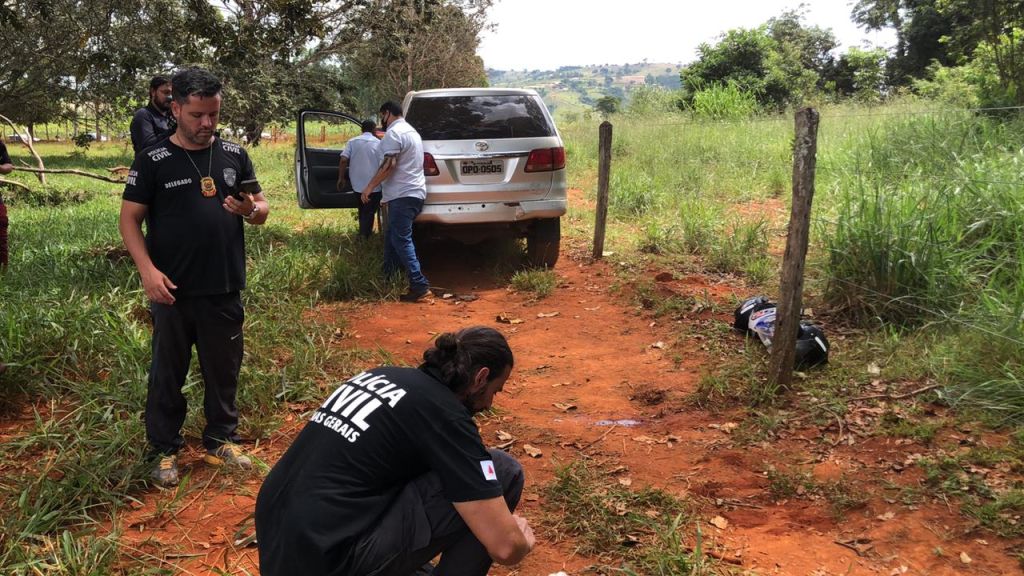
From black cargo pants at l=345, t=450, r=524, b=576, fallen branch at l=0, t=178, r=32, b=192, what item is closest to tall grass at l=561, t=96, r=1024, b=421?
black cargo pants at l=345, t=450, r=524, b=576

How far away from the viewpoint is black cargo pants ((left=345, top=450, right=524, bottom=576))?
6.63 feet

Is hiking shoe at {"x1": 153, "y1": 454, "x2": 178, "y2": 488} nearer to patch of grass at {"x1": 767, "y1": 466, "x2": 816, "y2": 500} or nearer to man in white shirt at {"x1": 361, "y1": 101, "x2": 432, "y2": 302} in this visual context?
patch of grass at {"x1": 767, "y1": 466, "x2": 816, "y2": 500}

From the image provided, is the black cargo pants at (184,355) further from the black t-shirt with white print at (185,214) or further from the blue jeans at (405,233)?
the blue jeans at (405,233)

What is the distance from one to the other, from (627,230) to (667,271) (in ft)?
6.91

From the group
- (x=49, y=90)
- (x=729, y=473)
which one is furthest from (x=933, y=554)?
(x=49, y=90)

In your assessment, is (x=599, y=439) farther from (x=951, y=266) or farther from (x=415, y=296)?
(x=415, y=296)

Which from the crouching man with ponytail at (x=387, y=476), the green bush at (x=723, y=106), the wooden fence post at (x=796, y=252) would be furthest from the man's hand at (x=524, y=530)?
the green bush at (x=723, y=106)

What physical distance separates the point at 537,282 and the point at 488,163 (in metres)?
1.16

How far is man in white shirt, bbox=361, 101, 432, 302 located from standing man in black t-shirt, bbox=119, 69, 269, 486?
8.74ft

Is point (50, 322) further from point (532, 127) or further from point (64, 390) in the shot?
point (532, 127)

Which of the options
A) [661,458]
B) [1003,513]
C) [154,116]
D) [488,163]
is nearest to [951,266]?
[1003,513]

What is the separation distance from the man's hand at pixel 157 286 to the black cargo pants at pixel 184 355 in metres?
0.14

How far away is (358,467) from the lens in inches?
77.4

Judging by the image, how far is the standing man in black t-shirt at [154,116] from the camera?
5.17 metres
